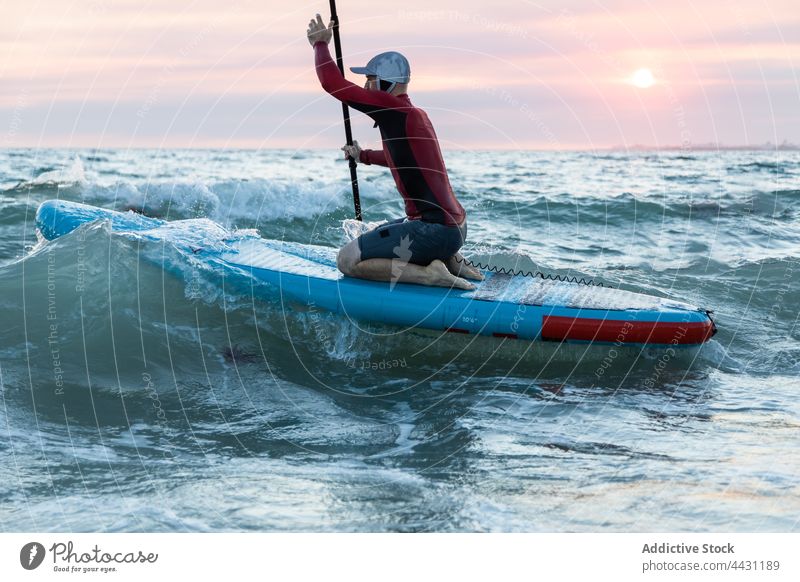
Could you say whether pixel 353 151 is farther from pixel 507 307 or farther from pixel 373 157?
pixel 507 307

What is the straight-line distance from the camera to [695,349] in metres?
6.73

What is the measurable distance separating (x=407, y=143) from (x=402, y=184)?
316 mm

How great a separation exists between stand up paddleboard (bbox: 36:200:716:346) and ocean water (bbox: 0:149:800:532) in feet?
0.53

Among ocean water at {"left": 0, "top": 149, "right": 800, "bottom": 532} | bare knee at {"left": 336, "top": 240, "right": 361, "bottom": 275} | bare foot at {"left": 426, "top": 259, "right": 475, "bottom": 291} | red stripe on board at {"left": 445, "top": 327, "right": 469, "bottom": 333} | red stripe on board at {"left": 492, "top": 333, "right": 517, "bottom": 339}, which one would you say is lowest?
ocean water at {"left": 0, "top": 149, "right": 800, "bottom": 532}

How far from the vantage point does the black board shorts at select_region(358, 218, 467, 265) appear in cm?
636

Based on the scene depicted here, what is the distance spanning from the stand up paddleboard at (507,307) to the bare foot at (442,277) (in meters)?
0.05

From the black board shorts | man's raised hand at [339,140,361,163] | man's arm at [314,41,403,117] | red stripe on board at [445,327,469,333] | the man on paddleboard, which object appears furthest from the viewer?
man's raised hand at [339,140,361,163]

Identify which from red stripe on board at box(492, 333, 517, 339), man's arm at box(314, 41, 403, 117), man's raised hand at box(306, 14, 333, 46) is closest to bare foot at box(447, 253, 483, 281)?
red stripe on board at box(492, 333, 517, 339)

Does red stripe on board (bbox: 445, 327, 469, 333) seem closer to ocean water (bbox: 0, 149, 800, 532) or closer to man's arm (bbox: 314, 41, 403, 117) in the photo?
ocean water (bbox: 0, 149, 800, 532)

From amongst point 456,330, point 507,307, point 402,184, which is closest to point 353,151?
point 402,184

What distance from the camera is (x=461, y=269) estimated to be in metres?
6.89
